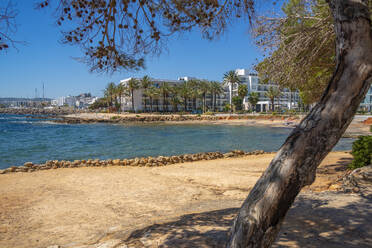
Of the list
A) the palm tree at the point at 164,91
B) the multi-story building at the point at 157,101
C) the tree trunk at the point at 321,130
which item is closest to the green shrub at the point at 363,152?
the tree trunk at the point at 321,130

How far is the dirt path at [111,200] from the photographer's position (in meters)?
5.09

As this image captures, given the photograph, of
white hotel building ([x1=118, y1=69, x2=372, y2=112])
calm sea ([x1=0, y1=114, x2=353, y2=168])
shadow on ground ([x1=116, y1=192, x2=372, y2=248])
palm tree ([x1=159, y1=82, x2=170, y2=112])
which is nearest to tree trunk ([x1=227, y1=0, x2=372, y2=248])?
shadow on ground ([x1=116, y1=192, x2=372, y2=248])

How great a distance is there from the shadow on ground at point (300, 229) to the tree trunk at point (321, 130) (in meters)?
1.14

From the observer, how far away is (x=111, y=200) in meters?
7.58

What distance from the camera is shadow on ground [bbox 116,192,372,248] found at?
3.54 meters

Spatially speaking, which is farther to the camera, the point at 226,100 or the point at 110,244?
the point at 226,100

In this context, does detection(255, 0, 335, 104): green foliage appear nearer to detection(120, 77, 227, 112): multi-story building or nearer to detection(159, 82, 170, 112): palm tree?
detection(159, 82, 170, 112): palm tree

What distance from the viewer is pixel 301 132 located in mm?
2084

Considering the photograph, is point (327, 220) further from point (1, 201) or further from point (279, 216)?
point (1, 201)

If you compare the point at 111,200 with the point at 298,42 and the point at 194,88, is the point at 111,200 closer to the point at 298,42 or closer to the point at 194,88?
the point at 298,42

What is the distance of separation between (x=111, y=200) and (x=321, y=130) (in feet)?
22.5

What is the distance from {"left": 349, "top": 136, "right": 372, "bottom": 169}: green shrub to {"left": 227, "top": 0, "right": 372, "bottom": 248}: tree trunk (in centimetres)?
732

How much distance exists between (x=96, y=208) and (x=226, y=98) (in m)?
108

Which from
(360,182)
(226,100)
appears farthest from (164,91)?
(360,182)
